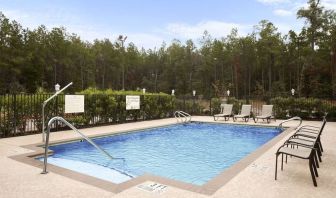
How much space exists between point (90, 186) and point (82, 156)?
11.2 ft

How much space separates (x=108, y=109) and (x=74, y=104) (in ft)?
7.50

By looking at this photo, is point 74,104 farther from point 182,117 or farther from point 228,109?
point 228,109

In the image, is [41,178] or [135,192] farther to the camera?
[41,178]

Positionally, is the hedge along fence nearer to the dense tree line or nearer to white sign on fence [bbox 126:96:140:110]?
white sign on fence [bbox 126:96:140:110]

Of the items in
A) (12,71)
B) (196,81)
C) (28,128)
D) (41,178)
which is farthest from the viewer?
(196,81)

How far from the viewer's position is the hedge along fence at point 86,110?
9508 mm

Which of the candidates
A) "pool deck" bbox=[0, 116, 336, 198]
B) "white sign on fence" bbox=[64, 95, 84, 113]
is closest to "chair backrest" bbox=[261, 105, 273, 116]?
"pool deck" bbox=[0, 116, 336, 198]

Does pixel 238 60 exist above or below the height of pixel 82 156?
above

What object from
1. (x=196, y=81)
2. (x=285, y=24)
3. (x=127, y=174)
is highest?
(x=285, y=24)

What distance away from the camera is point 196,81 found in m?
49.4

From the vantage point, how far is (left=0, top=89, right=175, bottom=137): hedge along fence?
951 centimetres

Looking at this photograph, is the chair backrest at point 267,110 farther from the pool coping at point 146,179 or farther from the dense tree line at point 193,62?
the dense tree line at point 193,62

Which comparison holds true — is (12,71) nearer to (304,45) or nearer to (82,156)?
(82,156)

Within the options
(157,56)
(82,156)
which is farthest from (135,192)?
(157,56)
